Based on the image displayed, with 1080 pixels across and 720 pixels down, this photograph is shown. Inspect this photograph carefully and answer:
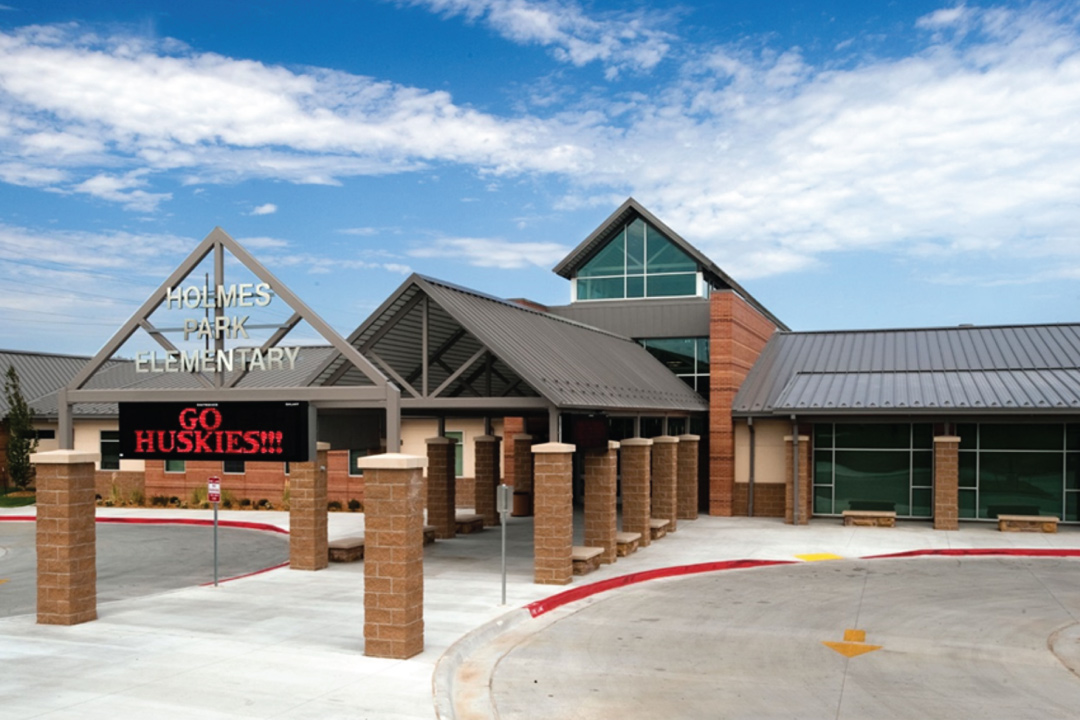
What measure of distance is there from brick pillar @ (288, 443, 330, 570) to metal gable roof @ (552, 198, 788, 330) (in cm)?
1781

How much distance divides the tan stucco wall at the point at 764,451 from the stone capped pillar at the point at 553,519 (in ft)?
47.9

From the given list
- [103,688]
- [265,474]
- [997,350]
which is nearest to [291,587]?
[103,688]

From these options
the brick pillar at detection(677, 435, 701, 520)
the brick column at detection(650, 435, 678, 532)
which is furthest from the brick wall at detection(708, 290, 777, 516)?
the brick column at detection(650, 435, 678, 532)

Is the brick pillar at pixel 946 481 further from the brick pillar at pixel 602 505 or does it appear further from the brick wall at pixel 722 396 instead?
the brick pillar at pixel 602 505

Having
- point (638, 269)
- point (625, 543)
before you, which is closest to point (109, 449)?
point (638, 269)

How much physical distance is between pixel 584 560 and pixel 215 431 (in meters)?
7.92

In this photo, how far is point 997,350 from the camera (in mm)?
33031

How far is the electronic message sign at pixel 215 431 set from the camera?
50.5 feet

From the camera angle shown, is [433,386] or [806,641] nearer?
[806,641]

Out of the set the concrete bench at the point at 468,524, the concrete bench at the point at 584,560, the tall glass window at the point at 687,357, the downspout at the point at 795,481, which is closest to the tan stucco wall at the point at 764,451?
the downspout at the point at 795,481

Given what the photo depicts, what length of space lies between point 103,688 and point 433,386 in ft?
41.8

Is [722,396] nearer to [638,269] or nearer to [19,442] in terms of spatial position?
[638,269]

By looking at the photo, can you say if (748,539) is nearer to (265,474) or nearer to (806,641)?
(806,641)

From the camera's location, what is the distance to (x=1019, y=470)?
94.9 ft
